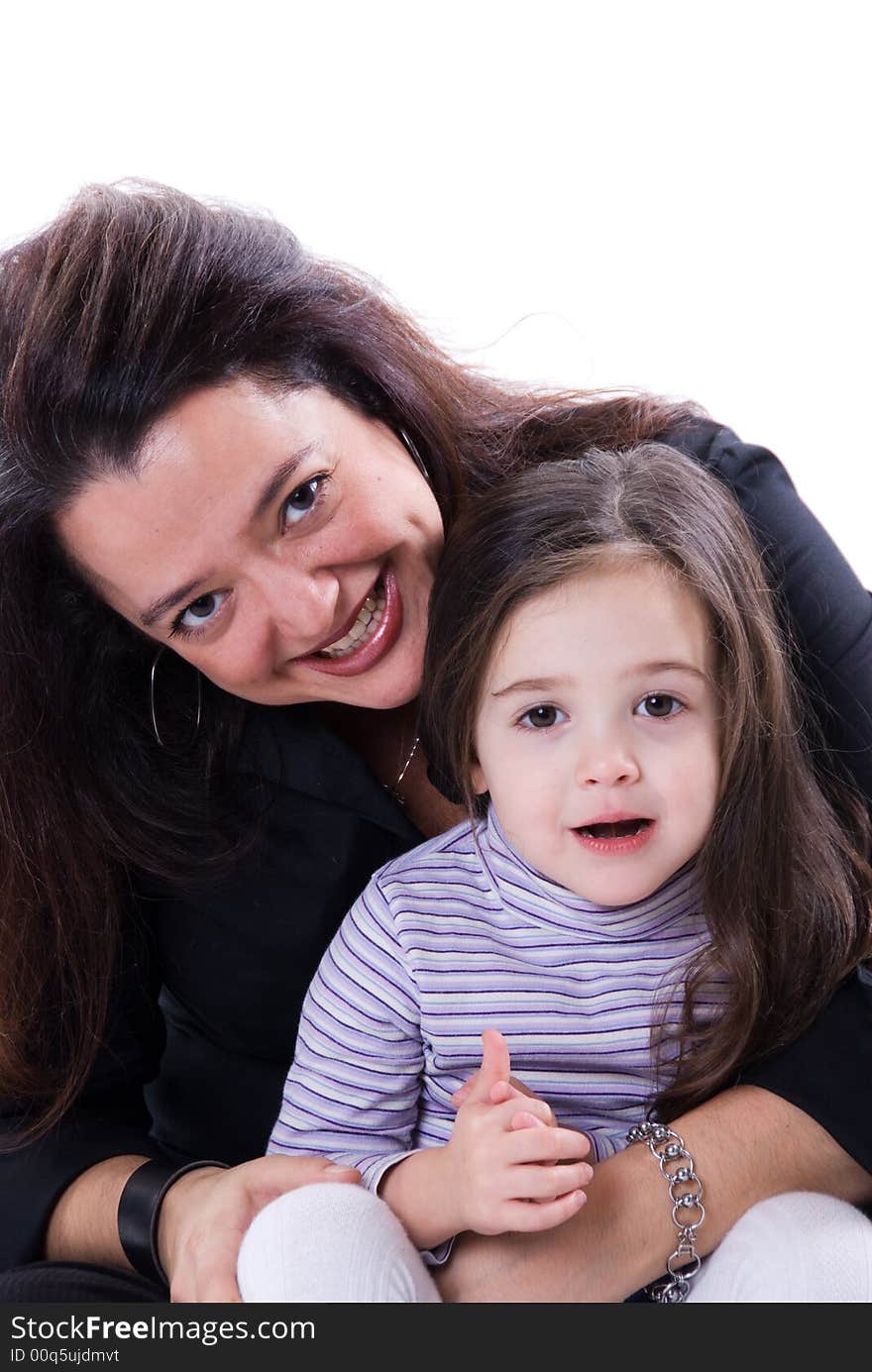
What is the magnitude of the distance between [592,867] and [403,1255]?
1.27 feet

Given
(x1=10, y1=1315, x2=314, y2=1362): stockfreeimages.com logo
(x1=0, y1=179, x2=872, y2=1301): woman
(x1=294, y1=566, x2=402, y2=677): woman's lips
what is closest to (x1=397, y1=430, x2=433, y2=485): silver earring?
(x1=0, y1=179, x2=872, y2=1301): woman

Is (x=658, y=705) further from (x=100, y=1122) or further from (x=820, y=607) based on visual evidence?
(x=100, y=1122)

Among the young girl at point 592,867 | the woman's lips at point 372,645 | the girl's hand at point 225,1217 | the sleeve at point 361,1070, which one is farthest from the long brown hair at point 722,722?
the girl's hand at point 225,1217

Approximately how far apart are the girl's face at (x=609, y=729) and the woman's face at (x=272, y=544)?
238 mm

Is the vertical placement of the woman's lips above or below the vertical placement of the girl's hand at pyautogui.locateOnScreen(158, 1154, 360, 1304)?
above

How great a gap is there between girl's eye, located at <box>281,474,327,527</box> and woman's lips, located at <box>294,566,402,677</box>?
124 mm

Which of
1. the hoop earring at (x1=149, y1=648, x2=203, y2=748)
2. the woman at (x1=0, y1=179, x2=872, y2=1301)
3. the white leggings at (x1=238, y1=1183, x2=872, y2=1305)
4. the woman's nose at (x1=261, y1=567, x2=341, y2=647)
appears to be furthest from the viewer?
the hoop earring at (x1=149, y1=648, x2=203, y2=748)

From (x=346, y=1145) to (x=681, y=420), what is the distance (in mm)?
950

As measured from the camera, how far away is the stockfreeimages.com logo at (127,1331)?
4.20ft

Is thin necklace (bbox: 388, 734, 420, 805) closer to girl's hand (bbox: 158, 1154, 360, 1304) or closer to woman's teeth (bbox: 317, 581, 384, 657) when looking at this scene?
woman's teeth (bbox: 317, 581, 384, 657)

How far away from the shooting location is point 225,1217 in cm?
143

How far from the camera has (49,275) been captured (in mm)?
1570

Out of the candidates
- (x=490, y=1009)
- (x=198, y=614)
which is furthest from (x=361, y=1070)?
(x=198, y=614)

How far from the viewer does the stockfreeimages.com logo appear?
1.28 m
